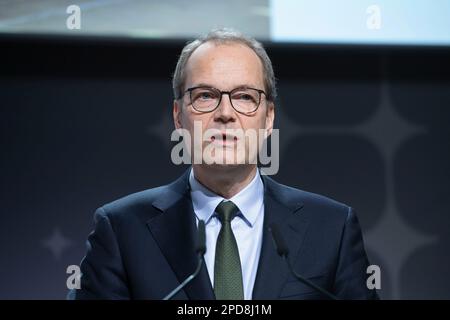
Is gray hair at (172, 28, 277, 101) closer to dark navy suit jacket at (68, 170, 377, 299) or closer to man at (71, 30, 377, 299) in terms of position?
man at (71, 30, 377, 299)

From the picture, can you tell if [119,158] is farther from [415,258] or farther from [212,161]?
[415,258]

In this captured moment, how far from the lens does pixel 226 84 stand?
1456 mm

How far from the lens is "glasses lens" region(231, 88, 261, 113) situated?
4.83ft

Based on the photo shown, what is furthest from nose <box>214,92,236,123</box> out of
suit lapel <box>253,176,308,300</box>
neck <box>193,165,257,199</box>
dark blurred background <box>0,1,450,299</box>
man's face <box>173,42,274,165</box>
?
dark blurred background <box>0,1,450,299</box>

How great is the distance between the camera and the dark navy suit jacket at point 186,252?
1371 mm

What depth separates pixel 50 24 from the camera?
224cm

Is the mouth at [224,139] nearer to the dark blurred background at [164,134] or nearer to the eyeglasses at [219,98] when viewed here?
the eyeglasses at [219,98]

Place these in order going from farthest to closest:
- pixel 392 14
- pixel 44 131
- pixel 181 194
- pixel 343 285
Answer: pixel 44 131 < pixel 392 14 < pixel 181 194 < pixel 343 285

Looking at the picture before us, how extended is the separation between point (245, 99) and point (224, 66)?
9 centimetres

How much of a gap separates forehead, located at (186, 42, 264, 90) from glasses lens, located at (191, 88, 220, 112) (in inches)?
0.7

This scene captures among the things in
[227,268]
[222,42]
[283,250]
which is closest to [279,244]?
[283,250]

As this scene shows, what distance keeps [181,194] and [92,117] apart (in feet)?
2.93

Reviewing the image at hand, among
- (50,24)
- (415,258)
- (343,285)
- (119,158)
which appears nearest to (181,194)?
(343,285)

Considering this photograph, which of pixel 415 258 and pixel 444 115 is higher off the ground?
pixel 444 115
